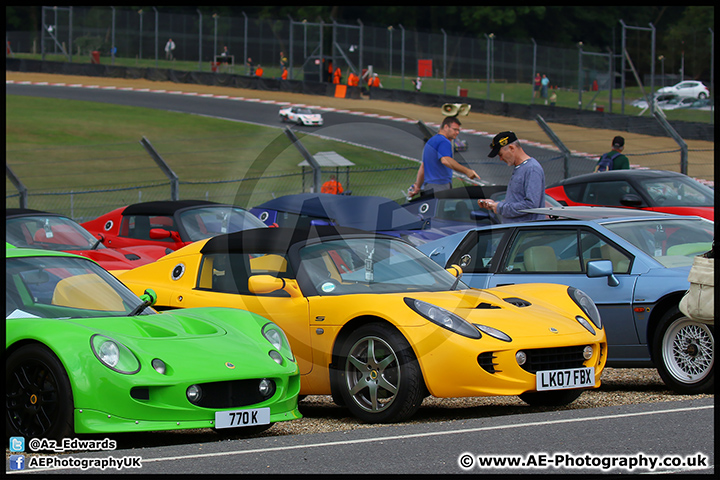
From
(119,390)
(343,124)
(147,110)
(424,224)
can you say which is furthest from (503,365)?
(147,110)

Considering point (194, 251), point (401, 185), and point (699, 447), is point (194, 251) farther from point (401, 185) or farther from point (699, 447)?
point (401, 185)

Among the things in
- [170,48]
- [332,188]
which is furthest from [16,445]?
[170,48]


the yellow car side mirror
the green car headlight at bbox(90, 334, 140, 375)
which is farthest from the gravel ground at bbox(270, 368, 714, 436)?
the green car headlight at bbox(90, 334, 140, 375)

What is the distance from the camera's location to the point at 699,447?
14.9ft

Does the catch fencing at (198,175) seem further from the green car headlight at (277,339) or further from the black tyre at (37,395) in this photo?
the black tyre at (37,395)

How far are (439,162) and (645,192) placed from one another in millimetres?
3124

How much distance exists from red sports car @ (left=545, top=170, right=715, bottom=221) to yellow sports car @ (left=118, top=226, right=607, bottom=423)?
20.1 feet


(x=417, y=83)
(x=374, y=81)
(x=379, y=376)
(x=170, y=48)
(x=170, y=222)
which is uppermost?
(x=170, y=48)

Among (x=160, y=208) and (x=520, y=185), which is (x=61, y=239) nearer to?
(x=160, y=208)

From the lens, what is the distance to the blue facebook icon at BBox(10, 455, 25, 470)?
4.43m

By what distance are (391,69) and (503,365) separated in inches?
1359

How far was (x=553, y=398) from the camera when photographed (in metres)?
6.26

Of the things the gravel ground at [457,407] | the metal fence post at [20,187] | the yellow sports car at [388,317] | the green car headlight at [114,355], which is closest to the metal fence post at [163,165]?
the metal fence post at [20,187]

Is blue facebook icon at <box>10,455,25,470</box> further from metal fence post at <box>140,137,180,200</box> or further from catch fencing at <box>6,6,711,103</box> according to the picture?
catch fencing at <box>6,6,711,103</box>
